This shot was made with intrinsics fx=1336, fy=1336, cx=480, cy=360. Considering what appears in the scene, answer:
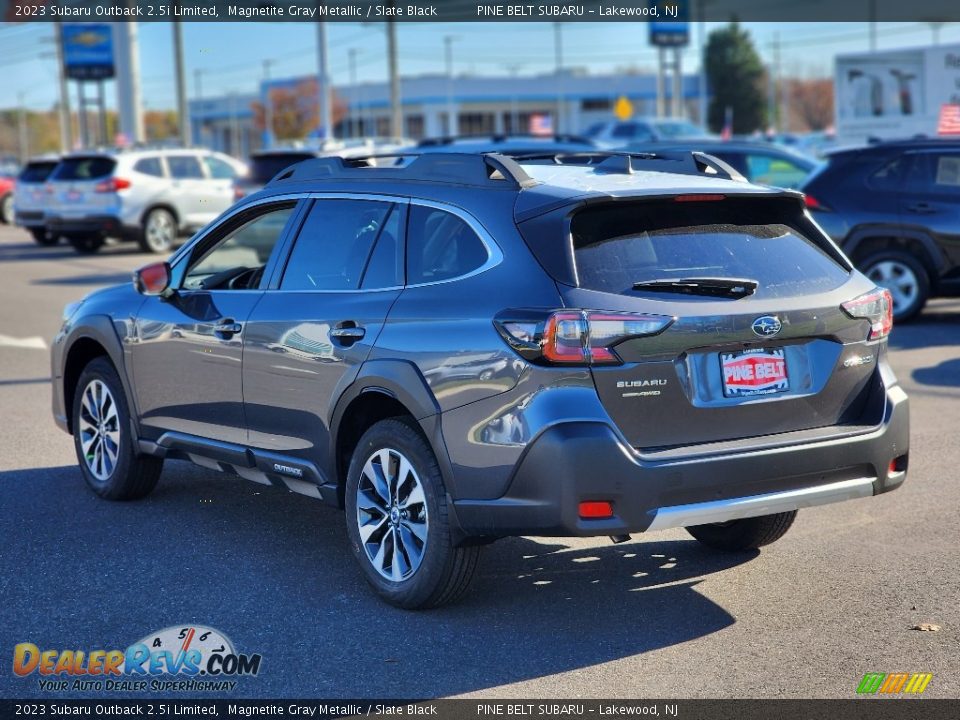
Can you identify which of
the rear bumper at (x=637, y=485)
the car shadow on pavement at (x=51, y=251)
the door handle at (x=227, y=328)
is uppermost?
the door handle at (x=227, y=328)

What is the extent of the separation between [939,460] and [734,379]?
3.45 meters

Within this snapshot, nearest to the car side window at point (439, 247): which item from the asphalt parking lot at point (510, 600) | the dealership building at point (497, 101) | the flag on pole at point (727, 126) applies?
the asphalt parking lot at point (510, 600)

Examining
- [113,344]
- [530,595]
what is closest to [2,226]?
[113,344]

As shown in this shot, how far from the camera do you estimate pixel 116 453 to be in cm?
722

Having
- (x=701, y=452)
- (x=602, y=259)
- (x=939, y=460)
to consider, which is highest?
(x=602, y=259)

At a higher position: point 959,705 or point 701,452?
point 701,452

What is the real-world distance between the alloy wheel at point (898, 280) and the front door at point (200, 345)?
27.8 ft

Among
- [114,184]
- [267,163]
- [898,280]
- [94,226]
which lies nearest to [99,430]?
[898,280]

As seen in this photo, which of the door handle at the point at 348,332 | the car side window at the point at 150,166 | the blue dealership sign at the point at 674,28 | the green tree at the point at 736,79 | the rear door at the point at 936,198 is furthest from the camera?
the green tree at the point at 736,79

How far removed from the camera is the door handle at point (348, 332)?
17.8ft

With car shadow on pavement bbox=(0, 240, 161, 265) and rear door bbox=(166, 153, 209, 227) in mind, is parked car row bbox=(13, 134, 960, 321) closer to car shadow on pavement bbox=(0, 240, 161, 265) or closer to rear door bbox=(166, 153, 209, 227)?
rear door bbox=(166, 153, 209, 227)

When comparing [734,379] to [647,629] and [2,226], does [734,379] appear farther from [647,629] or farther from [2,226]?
[2,226]

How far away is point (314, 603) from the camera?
5430 mm

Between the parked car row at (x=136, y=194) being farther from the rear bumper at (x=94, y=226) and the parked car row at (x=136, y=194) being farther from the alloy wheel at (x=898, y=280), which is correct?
the alloy wheel at (x=898, y=280)
